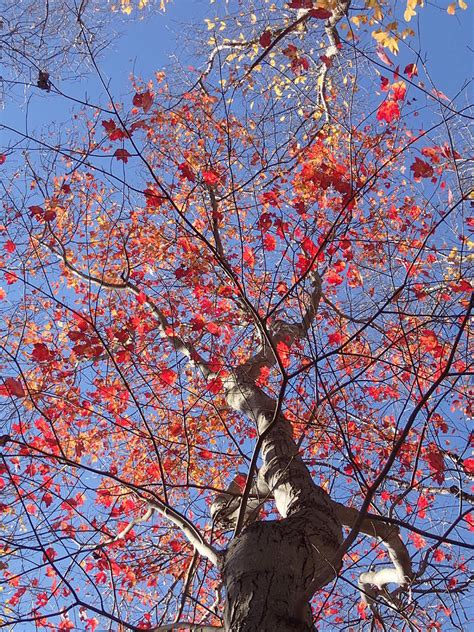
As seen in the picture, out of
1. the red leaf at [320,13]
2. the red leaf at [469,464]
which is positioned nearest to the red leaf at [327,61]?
the red leaf at [320,13]

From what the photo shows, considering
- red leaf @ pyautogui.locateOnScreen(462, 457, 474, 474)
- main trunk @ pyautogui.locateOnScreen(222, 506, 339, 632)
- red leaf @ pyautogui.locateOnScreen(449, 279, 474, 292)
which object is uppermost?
red leaf @ pyautogui.locateOnScreen(449, 279, 474, 292)

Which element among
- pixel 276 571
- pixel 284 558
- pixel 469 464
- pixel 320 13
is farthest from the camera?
pixel 320 13

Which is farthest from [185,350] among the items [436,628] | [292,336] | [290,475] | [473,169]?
[473,169]

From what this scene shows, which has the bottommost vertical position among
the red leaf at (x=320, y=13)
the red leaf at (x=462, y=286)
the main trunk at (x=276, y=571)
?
the main trunk at (x=276, y=571)

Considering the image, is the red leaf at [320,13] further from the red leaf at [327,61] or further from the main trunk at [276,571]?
the main trunk at [276,571]

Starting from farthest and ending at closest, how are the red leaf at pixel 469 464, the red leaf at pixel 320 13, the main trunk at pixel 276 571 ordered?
the red leaf at pixel 320 13, the red leaf at pixel 469 464, the main trunk at pixel 276 571

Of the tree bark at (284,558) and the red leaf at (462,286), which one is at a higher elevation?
the red leaf at (462,286)

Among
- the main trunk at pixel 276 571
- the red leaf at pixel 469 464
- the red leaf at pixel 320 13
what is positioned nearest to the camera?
the main trunk at pixel 276 571

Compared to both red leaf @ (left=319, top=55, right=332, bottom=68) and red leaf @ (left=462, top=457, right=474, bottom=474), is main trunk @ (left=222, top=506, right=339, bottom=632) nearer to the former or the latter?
red leaf @ (left=462, top=457, right=474, bottom=474)

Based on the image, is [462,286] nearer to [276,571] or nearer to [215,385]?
[215,385]

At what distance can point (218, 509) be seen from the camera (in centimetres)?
481

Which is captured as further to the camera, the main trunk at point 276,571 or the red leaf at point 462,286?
Result: the red leaf at point 462,286

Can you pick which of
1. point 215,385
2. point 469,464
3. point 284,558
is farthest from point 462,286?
point 284,558

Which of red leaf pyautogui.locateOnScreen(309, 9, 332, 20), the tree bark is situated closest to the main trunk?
the tree bark
